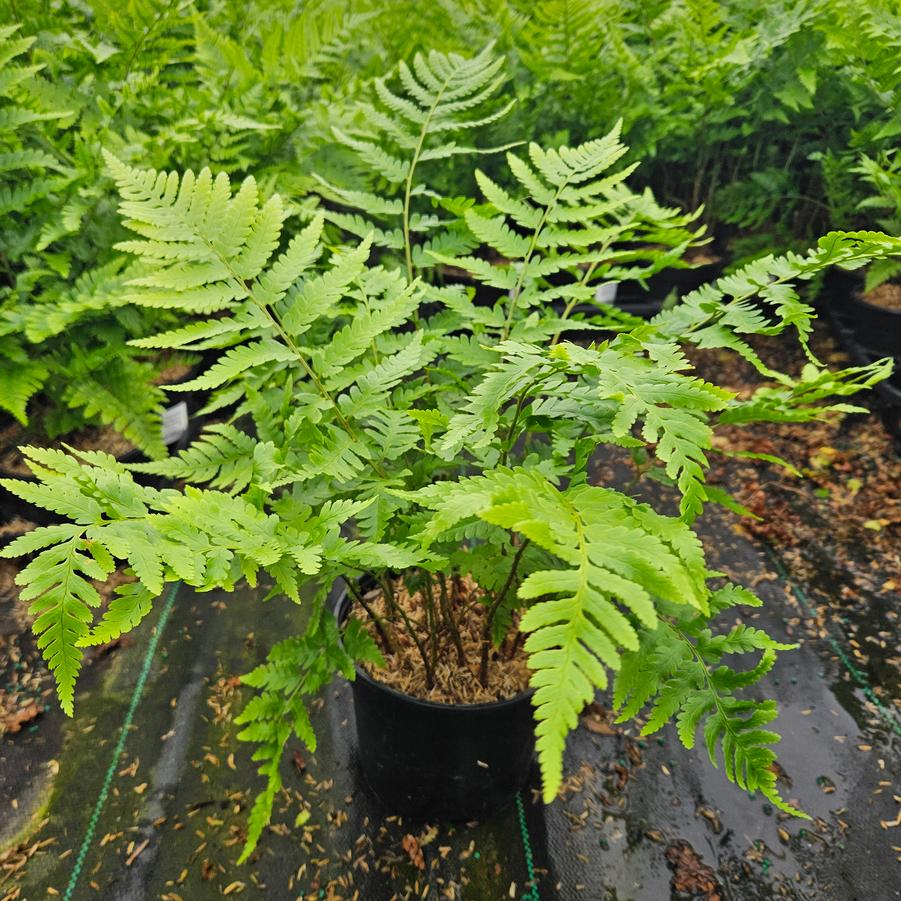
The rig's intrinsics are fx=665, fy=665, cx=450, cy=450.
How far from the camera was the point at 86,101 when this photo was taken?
2631mm

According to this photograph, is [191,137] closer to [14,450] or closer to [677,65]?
[14,450]

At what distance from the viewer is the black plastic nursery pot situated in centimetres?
153

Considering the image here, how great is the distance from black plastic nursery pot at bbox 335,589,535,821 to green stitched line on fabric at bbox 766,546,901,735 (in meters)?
1.14

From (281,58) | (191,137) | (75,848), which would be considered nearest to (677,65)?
(281,58)

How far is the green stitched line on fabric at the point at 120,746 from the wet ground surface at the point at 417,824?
2cm

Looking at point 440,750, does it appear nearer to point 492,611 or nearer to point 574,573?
point 492,611

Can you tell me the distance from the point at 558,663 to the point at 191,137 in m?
2.34

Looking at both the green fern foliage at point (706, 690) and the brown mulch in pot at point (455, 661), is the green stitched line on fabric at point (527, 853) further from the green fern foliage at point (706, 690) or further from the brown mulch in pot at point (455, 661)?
the green fern foliage at point (706, 690)

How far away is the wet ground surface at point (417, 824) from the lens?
1666 mm

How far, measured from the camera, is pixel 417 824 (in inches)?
70.1

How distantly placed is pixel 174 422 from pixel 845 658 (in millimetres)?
2673

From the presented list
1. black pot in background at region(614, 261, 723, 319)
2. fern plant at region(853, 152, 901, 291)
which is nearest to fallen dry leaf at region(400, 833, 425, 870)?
fern plant at region(853, 152, 901, 291)

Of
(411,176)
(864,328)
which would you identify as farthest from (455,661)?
(864,328)

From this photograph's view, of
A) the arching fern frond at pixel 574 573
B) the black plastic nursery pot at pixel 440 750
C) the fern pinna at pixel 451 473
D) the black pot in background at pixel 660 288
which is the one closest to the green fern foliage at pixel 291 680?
the fern pinna at pixel 451 473
